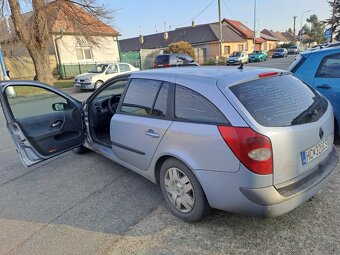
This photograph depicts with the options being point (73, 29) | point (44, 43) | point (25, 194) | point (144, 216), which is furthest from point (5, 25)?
point (144, 216)

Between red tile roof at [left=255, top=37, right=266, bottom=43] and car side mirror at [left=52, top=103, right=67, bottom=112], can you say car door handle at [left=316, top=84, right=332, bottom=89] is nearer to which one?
car side mirror at [left=52, top=103, right=67, bottom=112]

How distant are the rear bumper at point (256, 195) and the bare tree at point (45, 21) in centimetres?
1686

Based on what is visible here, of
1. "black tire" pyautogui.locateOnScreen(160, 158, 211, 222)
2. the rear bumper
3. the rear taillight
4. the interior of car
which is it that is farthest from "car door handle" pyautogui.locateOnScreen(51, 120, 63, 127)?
the rear taillight

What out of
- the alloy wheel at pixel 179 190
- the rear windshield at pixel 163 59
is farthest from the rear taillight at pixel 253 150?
the rear windshield at pixel 163 59

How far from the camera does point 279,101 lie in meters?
2.43

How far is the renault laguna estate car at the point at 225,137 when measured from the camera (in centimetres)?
213

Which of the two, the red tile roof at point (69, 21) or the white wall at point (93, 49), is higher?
the red tile roof at point (69, 21)

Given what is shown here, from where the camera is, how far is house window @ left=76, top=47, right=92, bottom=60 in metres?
25.2

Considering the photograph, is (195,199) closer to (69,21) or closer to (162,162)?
(162,162)

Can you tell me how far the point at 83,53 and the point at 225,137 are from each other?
26054mm

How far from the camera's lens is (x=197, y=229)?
2.60 metres

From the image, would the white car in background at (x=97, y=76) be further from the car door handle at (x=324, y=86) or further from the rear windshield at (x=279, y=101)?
the rear windshield at (x=279, y=101)

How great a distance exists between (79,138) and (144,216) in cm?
193

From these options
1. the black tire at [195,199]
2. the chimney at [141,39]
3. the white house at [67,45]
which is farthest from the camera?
the chimney at [141,39]
